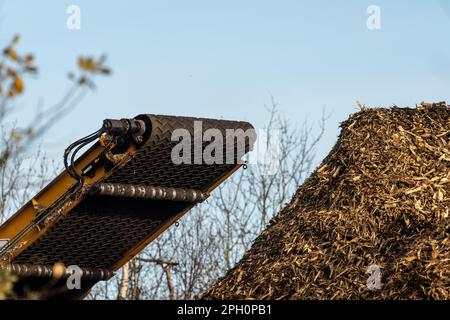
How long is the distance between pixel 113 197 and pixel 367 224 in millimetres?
2273

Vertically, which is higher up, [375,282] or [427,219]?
[427,219]

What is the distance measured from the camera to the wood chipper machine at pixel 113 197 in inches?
277

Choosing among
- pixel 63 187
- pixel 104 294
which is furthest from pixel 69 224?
pixel 104 294

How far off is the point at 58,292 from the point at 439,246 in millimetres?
3233

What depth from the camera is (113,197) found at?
7.21 meters

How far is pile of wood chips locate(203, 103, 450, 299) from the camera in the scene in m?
7.14

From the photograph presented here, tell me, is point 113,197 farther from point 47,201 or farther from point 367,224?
point 367,224

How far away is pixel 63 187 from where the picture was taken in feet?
23.9

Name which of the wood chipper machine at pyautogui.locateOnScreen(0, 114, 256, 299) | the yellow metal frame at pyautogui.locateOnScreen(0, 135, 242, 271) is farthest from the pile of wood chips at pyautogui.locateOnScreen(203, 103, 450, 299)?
the yellow metal frame at pyautogui.locateOnScreen(0, 135, 242, 271)

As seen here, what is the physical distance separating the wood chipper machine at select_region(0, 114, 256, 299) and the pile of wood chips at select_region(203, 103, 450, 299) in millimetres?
957

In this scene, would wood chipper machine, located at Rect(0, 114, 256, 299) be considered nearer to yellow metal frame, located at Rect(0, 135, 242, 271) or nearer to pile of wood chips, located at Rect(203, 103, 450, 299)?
yellow metal frame, located at Rect(0, 135, 242, 271)

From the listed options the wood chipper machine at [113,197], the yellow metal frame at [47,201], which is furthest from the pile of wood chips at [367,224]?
the yellow metal frame at [47,201]

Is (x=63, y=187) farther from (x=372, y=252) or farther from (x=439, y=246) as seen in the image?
(x=439, y=246)
